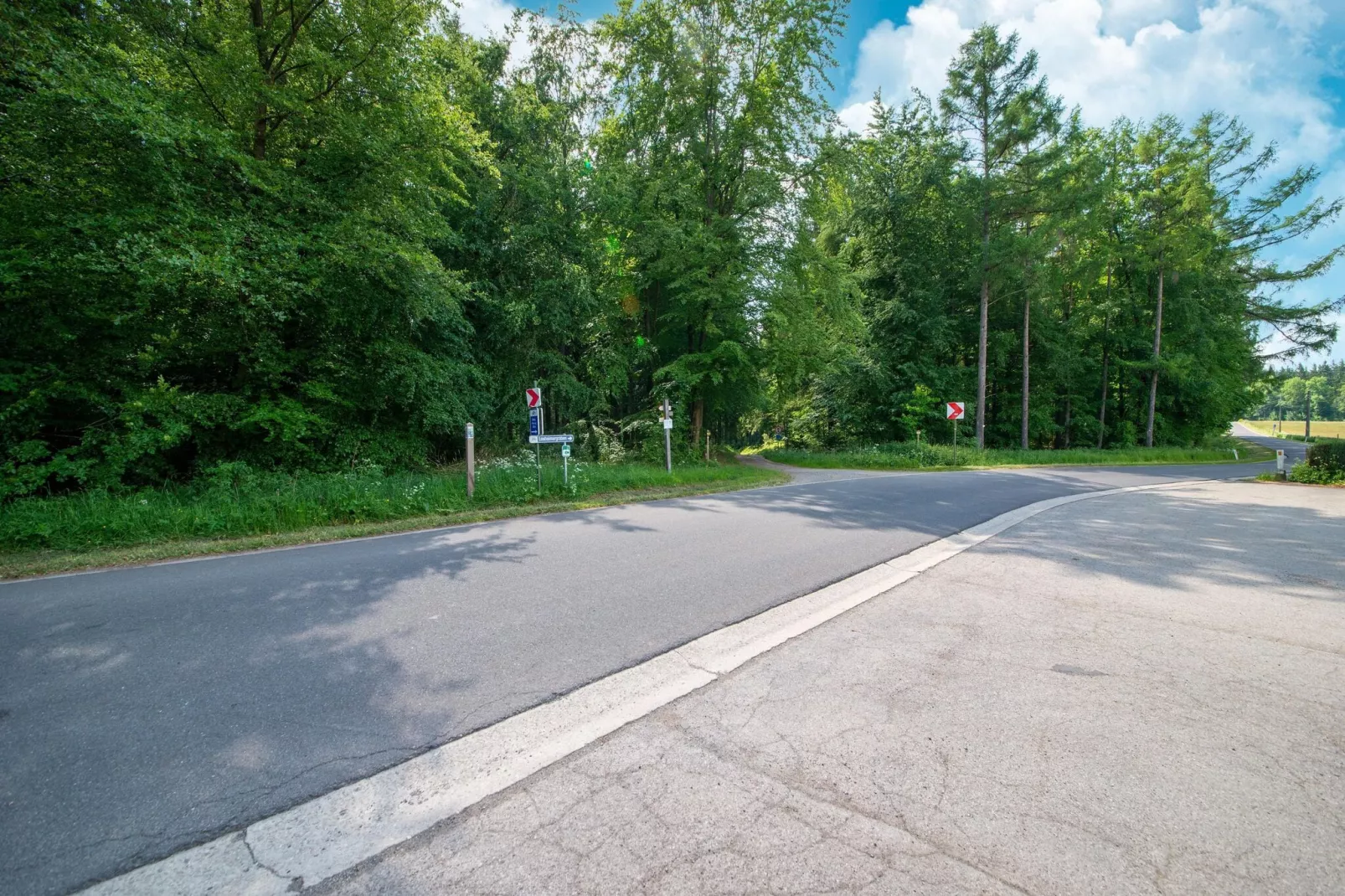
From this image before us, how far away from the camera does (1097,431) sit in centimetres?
3094

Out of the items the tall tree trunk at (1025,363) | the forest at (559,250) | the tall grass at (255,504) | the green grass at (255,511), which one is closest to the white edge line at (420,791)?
the green grass at (255,511)

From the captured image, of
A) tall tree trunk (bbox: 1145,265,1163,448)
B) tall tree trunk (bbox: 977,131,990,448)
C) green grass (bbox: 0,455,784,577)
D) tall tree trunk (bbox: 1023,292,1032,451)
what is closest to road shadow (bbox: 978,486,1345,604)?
green grass (bbox: 0,455,784,577)

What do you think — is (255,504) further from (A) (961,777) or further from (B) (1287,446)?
(B) (1287,446)

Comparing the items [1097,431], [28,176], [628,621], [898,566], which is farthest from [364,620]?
[1097,431]

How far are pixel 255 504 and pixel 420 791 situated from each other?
23.2 ft

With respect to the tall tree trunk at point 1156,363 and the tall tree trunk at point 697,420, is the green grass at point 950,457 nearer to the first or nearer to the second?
the tall tree trunk at point 1156,363

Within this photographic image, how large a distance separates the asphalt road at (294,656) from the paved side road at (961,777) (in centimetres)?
74

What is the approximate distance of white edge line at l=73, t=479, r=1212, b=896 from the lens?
170 cm

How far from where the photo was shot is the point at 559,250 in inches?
661

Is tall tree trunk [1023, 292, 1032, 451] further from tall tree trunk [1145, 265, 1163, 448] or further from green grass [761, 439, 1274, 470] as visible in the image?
→ tall tree trunk [1145, 265, 1163, 448]

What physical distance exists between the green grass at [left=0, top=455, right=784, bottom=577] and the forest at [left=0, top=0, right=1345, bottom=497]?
1338mm

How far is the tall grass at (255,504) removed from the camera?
616 cm

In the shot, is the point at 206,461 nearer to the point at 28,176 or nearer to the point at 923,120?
the point at 28,176

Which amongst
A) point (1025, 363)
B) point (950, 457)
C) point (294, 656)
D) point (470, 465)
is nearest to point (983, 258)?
point (1025, 363)
